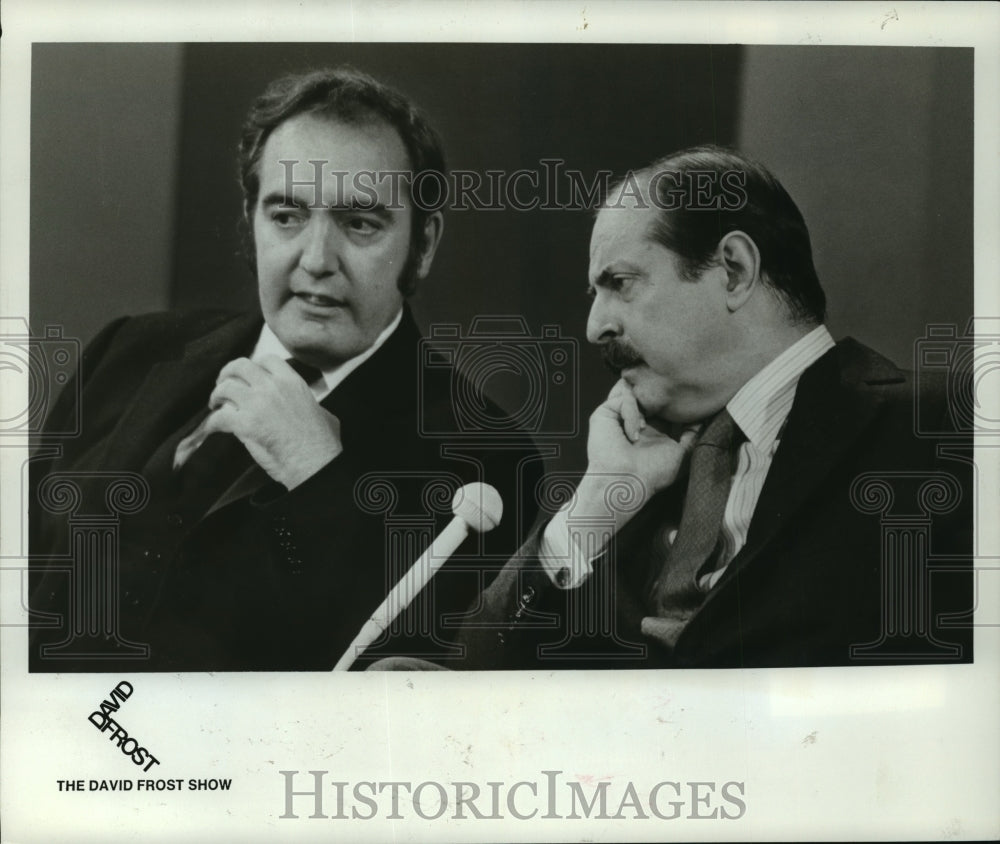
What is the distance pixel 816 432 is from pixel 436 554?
3.10 ft

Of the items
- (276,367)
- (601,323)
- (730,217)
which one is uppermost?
(730,217)

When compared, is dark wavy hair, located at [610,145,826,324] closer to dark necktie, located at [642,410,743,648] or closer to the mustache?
the mustache

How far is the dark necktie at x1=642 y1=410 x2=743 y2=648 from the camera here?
229cm

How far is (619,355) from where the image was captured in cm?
232

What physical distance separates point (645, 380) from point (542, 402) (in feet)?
0.82

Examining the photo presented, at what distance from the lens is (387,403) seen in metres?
2.31

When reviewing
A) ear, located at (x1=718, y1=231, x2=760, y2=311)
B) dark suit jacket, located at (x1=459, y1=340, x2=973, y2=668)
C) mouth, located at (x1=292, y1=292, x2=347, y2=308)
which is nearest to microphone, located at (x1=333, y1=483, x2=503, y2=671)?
dark suit jacket, located at (x1=459, y1=340, x2=973, y2=668)

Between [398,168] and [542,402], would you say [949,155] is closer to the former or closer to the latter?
[542,402]

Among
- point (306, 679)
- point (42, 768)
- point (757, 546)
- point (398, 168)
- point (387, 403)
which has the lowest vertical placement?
point (42, 768)

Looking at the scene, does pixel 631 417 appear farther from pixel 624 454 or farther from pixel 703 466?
pixel 703 466

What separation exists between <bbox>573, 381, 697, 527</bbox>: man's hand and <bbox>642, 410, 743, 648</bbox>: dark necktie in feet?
0.17

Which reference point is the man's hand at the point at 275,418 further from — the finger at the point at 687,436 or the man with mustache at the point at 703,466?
the finger at the point at 687,436

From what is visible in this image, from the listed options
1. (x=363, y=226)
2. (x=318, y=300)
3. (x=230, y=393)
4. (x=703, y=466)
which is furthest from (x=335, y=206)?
(x=703, y=466)

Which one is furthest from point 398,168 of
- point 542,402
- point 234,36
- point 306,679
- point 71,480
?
point 306,679
